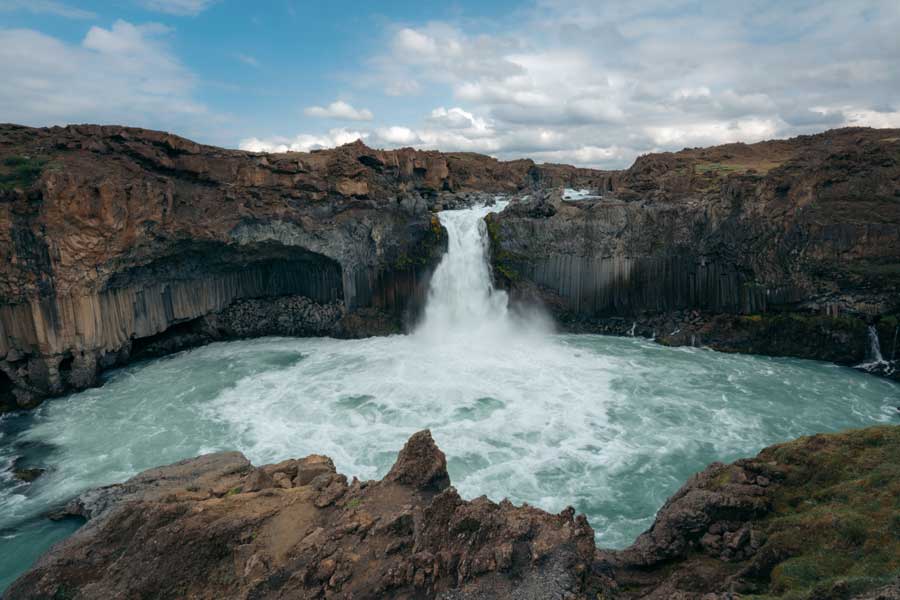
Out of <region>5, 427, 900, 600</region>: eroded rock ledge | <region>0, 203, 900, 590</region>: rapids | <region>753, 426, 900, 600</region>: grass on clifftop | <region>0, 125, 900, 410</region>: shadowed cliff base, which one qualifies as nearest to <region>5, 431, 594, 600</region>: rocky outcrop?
<region>5, 427, 900, 600</region>: eroded rock ledge

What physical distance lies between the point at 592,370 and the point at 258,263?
1890 centimetres

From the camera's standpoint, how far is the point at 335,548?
720 centimetres

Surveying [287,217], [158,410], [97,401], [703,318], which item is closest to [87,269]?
[97,401]

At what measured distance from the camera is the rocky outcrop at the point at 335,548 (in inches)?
257

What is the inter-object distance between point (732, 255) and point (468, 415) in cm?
1730

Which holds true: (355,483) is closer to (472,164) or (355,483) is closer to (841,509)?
(841,509)

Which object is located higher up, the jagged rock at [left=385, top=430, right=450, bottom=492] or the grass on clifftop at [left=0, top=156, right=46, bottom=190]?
the grass on clifftop at [left=0, top=156, right=46, bottom=190]

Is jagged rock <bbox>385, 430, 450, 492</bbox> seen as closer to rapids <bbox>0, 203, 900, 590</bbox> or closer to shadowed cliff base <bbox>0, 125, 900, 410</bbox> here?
rapids <bbox>0, 203, 900, 590</bbox>

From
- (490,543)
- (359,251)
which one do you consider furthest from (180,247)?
(490,543)

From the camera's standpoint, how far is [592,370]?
79.1 feet

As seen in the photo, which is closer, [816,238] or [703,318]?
[816,238]

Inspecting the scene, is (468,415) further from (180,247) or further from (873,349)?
(873,349)

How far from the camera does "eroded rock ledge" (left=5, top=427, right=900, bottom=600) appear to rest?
21.1ft

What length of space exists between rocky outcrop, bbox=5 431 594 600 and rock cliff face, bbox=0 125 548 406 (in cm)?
1613
